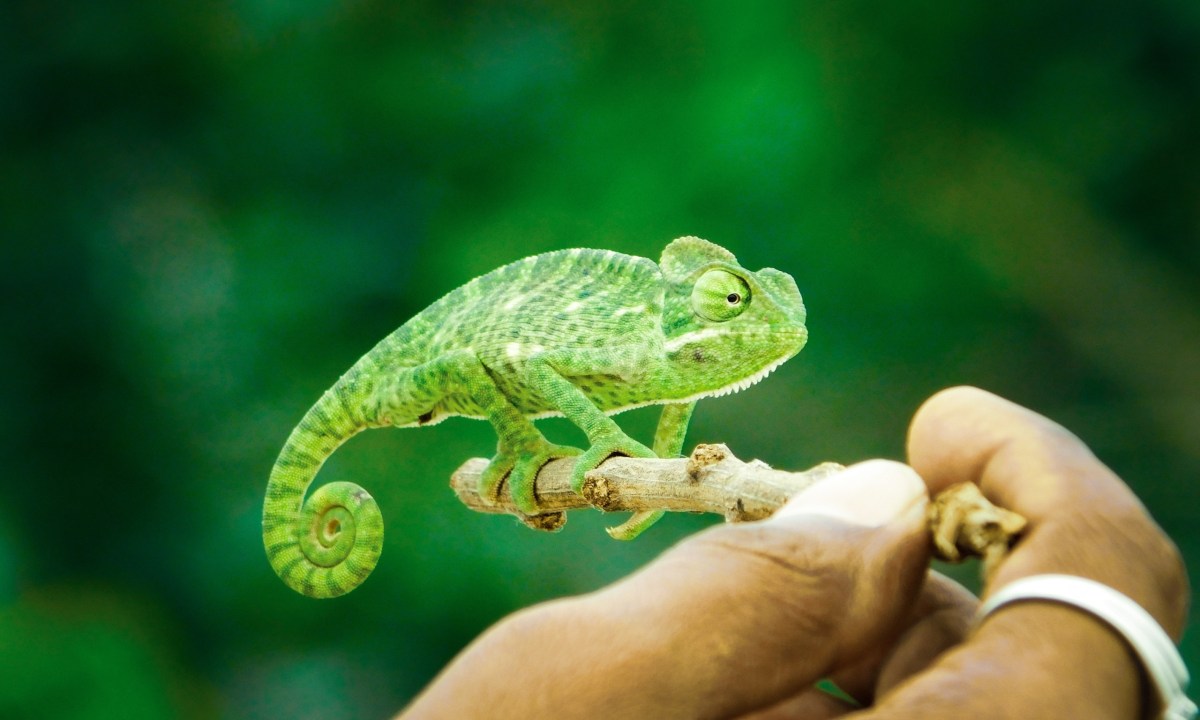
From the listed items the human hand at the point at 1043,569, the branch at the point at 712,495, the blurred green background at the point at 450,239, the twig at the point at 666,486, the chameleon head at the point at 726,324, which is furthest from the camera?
the blurred green background at the point at 450,239

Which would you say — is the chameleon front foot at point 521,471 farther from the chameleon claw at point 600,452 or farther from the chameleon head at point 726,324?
the chameleon head at point 726,324

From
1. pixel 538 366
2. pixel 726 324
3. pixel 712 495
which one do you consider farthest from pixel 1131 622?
pixel 538 366

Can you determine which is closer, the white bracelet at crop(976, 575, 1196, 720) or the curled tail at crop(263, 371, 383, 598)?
the white bracelet at crop(976, 575, 1196, 720)

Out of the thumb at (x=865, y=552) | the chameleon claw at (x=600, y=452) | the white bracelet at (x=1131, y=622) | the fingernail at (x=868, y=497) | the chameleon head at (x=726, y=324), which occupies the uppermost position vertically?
the chameleon head at (x=726, y=324)

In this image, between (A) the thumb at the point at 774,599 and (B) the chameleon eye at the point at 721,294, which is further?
(B) the chameleon eye at the point at 721,294

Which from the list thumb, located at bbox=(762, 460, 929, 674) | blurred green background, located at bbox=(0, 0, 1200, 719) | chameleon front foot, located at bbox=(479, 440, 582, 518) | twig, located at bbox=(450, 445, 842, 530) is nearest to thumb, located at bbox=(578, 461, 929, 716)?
thumb, located at bbox=(762, 460, 929, 674)

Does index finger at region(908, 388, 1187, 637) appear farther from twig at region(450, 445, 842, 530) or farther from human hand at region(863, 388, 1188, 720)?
twig at region(450, 445, 842, 530)

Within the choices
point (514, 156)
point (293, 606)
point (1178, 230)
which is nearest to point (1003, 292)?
point (1178, 230)

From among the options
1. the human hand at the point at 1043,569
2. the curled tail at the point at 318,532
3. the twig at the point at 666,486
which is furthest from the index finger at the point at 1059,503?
the curled tail at the point at 318,532
